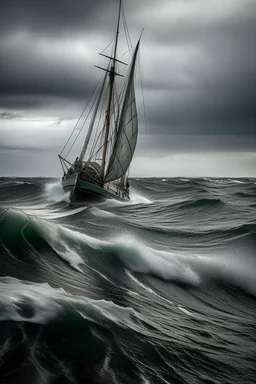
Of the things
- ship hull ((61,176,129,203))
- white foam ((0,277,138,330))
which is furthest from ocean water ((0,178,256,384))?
ship hull ((61,176,129,203))

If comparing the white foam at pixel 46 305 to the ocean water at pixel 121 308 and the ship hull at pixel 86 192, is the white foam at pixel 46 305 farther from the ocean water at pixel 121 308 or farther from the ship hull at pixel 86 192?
the ship hull at pixel 86 192

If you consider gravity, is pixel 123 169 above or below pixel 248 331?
above

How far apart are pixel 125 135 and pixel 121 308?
117 ft

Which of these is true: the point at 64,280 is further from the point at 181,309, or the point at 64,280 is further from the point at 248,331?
the point at 248,331

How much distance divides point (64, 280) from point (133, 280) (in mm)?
2470

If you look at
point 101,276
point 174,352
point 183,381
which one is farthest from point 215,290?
point 183,381

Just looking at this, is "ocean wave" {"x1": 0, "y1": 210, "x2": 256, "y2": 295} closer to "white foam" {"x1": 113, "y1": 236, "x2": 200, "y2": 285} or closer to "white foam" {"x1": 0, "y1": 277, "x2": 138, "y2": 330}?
"white foam" {"x1": 113, "y1": 236, "x2": 200, "y2": 285}

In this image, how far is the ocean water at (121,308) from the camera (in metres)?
5.82

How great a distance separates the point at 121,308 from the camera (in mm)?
8547

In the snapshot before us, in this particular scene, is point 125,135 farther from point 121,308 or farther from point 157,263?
point 121,308

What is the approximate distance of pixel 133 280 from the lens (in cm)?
1195

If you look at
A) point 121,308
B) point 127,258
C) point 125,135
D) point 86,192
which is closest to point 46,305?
point 121,308

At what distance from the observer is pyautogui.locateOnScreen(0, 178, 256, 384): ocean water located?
5.82 meters

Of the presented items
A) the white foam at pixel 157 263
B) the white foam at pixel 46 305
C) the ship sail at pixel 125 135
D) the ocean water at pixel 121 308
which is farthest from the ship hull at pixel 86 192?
the white foam at pixel 46 305
